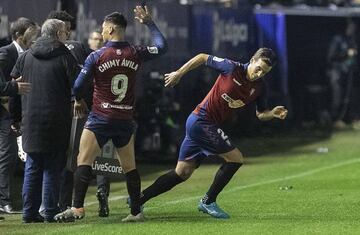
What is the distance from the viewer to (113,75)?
12.0 metres

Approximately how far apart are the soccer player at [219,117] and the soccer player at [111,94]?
61 centimetres

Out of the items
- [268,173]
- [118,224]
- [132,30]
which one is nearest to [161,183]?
[118,224]

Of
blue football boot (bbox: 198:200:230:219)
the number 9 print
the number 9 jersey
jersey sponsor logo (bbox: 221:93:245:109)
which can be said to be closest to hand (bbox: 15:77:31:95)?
the number 9 jersey

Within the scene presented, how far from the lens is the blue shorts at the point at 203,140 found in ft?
41.2

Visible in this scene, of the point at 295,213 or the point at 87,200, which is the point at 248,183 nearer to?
the point at 87,200

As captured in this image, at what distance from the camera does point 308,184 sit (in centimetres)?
1662

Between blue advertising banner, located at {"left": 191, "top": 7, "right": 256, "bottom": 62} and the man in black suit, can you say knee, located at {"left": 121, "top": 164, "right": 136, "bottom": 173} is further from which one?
blue advertising banner, located at {"left": 191, "top": 7, "right": 256, "bottom": 62}

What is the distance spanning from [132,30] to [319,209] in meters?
8.31

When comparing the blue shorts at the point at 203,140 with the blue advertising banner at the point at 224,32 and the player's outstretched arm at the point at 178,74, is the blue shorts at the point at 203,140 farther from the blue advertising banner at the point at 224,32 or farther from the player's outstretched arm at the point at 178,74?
the blue advertising banner at the point at 224,32

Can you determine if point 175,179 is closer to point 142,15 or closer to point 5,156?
→ point 142,15

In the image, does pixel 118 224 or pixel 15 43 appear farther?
pixel 15 43

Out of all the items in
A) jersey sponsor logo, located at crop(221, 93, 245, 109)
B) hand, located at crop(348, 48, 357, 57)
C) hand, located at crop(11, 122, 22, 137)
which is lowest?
hand, located at crop(348, 48, 357, 57)

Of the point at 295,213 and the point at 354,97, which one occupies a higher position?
the point at 295,213

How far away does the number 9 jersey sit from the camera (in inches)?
A: 471
